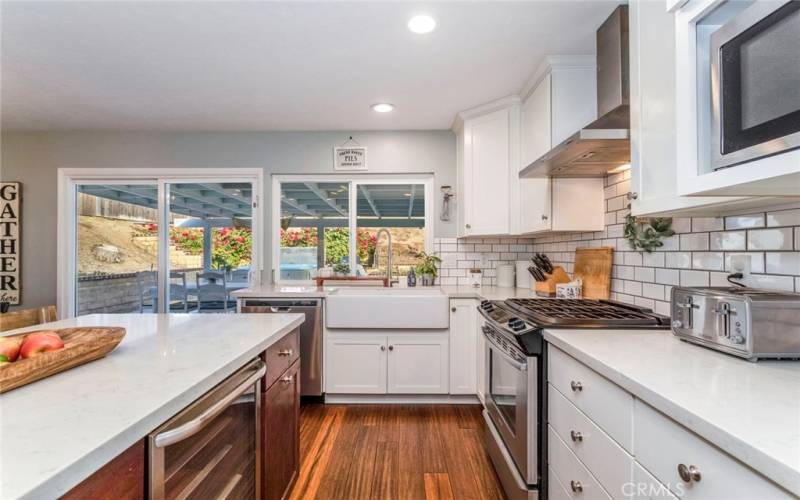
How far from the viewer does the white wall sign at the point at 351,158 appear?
337cm

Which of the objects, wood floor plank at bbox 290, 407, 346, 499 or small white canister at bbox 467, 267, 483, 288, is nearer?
wood floor plank at bbox 290, 407, 346, 499

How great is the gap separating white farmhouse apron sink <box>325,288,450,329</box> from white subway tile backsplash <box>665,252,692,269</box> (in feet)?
4.68

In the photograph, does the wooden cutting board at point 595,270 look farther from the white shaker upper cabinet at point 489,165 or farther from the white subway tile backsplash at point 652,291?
the white shaker upper cabinet at point 489,165

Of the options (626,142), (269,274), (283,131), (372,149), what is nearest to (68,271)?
(269,274)

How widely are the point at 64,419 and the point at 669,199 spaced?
1.67 metres

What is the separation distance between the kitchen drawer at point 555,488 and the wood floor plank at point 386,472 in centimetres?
74

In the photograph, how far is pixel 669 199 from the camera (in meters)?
1.15

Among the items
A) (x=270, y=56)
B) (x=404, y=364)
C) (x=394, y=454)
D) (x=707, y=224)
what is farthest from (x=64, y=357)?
(x=707, y=224)

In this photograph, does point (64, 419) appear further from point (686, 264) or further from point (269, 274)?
point (269, 274)

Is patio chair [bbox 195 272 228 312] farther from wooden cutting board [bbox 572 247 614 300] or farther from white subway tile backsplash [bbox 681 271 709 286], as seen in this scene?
white subway tile backsplash [bbox 681 271 709 286]

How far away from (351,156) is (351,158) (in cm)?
2

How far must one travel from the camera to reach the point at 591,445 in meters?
1.11

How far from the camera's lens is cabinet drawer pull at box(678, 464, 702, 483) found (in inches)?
27.9

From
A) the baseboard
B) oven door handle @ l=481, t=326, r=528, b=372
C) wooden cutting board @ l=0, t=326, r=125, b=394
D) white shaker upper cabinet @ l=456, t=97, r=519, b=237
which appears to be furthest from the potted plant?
wooden cutting board @ l=0, t=326, r=125, b=394
